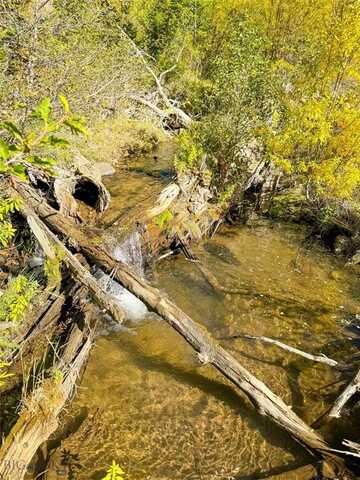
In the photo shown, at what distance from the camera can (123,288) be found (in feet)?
29.2

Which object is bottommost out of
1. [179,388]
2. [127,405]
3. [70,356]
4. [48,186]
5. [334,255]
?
[334,255]

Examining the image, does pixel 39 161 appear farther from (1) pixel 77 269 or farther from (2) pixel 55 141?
(1) pixel 77 269

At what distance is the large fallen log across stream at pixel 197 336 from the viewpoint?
5586mm

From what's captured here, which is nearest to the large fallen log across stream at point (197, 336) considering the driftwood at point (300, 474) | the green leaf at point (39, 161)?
the driftwood at point (300, 474)

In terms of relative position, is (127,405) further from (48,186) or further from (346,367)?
(48,186)

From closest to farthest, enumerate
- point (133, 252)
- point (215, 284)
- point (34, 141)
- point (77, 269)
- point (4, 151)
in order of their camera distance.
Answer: point (4, 151)
point (34, 141)
point (77, 269)
point (133, 252)
point (215, 284)

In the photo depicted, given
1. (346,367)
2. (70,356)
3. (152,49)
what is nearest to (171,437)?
(70,356)

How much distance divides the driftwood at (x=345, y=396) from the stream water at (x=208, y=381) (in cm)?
23

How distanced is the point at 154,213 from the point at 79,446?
6.36 metres

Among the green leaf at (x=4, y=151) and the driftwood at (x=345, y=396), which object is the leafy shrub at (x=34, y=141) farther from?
the driftwood at (x=345, y=396)

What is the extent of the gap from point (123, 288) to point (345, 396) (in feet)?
16.3

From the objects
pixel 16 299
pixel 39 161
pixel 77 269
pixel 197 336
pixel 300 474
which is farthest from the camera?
pixel 77 269

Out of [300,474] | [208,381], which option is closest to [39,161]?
[300,474]

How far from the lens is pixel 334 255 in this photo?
12.6 m
